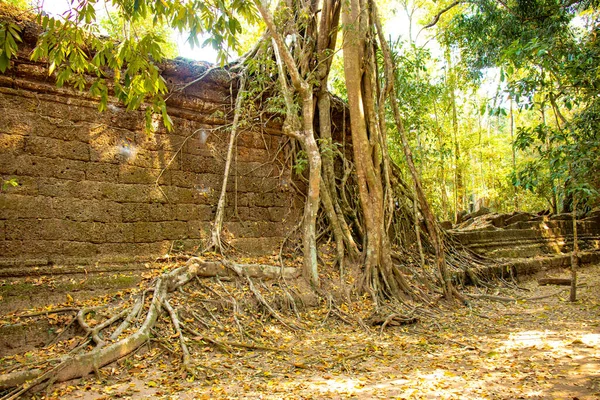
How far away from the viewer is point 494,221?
8.92 meters

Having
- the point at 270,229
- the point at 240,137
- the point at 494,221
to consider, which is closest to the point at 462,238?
the point at 494,221

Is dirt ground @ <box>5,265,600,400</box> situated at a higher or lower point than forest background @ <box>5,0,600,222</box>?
lower

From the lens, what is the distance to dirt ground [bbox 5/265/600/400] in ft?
8.42

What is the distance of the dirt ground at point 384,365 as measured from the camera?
8.42 feet

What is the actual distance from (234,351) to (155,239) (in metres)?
1.76

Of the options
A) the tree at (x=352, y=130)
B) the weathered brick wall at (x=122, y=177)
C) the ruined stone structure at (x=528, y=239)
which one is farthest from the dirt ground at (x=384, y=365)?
the ruined stone structure at (x=528, y=239)

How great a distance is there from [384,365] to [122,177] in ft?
10.4


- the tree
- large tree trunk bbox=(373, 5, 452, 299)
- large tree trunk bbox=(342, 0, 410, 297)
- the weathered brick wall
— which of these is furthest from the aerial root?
large tree trunk bbox=(373, 5, 452, 299)

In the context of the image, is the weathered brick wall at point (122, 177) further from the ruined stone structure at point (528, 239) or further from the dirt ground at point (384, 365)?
the ruined stone structure at point (528, 239)

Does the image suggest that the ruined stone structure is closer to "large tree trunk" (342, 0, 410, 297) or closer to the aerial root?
"large tree trunk" (342, 0, 410, 297)

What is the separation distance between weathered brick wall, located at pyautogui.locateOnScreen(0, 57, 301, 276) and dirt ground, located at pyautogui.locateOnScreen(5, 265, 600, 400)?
4.89 ft

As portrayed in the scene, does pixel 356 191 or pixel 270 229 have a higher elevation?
pixel 356 191

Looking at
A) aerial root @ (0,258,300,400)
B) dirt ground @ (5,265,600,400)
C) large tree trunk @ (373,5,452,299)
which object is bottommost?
dirt ground @ (5,265,600,400)

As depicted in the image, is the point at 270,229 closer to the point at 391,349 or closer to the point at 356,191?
the point at 356,191
